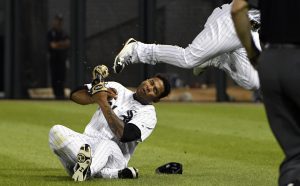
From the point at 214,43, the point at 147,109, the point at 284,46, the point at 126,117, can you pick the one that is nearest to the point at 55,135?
the point at 126,117

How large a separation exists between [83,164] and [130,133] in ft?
1.63

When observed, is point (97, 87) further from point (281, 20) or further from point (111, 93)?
point (281, 20)

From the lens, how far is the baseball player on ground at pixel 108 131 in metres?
8.57

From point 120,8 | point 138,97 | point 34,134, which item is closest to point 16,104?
point 120,8

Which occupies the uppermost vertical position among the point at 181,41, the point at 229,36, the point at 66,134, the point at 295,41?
the point at 295,41

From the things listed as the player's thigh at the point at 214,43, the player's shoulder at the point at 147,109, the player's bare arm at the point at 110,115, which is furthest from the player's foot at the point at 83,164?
the player's thigh at the point at 214,43

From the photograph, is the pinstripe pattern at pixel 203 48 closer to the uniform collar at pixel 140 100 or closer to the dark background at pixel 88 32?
the uniform collar at pixel 140 100

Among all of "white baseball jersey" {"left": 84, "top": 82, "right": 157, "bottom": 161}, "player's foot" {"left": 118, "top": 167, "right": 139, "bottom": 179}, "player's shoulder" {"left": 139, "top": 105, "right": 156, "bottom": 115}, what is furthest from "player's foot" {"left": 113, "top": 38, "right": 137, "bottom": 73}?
"player's foot" {"left": 118, "top": 167, "right": 139, "bottom": 179}

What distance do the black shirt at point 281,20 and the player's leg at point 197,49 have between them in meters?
3.20

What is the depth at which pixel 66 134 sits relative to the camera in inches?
347

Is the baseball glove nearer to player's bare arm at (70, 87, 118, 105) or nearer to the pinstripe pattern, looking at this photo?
player's bare arm at (70, 87, 118, 105)

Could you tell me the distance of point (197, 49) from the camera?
8977mm

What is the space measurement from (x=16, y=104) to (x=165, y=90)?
11.9 metres

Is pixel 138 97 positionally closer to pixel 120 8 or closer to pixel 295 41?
pixel 295 41
